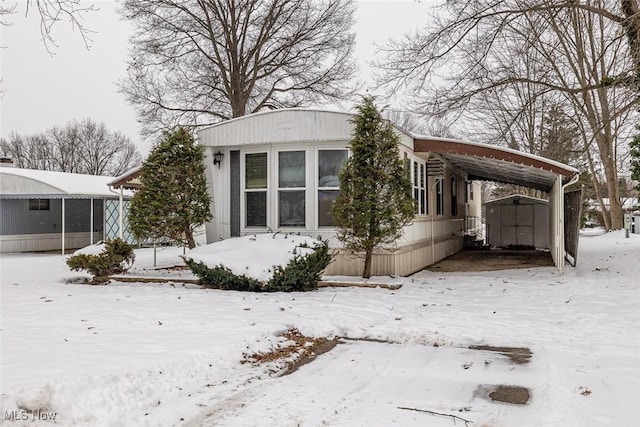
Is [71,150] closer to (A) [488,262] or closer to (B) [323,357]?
(A) [488,262]

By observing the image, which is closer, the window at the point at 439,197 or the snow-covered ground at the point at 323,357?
the snow-covered ground at the point at 323,357

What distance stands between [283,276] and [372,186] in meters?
2.30

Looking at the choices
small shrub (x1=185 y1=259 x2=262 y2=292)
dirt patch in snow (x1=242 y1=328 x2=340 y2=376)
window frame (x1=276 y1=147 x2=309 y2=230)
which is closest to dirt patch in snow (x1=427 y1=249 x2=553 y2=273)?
window frame (x1=276 y1=147 x2=309 y2=230)

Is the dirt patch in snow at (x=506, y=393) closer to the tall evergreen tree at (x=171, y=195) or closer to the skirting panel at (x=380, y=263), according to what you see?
the skirting panel at (x=380, y=263)

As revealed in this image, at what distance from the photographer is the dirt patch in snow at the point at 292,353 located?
4938 mm

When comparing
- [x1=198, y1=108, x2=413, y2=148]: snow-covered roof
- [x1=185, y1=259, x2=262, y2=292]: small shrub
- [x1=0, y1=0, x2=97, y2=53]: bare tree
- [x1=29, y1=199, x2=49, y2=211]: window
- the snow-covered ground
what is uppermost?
[x1=0, y1=0, x2=97, y2=53]: bare tree

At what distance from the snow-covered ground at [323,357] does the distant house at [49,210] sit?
10.7m

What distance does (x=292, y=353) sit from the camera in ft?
17.5

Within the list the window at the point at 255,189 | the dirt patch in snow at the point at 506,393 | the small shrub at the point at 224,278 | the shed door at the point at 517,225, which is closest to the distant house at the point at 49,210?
the window at the point at 255,189

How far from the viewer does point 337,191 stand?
1005 centimetres

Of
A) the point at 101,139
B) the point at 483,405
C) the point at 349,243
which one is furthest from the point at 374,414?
the point at 101,139

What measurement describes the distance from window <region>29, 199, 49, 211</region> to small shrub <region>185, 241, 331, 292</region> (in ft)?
46.6

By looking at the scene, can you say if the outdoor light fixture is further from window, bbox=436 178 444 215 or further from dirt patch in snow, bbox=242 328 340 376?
window, bbox=436 178 444 215

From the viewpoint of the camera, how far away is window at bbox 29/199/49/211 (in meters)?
19.9
